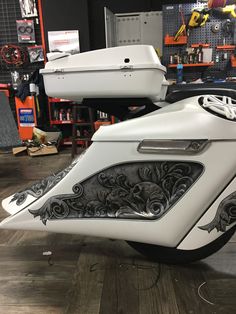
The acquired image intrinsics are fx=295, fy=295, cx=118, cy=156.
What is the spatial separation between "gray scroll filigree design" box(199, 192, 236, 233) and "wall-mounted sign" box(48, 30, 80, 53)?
349 centimetres

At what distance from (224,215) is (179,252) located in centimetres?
27

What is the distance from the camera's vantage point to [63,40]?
3.87 m

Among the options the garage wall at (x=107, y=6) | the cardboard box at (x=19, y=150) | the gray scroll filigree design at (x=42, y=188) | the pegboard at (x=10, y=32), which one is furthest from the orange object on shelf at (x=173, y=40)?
the gray scroll filigree design at (x=42, y=188)

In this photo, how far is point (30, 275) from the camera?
1.16 metres

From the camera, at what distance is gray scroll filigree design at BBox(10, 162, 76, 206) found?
1.11 metres

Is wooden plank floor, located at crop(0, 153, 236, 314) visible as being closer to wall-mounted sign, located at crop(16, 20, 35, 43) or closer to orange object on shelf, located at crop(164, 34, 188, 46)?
orange object on shelf, located at crop(164, 34, 188, 46)

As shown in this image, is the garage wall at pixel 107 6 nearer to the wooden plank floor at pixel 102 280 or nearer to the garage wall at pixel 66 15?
the garage wall at pixel 66 15

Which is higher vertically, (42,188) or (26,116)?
(42,188)

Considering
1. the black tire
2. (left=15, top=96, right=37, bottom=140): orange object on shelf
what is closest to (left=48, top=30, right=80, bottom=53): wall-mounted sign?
(left=15, top=96, right=37, bottom=140): orange object on shelf

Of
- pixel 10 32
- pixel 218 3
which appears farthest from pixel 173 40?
pixel 10 32

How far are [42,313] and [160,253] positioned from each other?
48 cm

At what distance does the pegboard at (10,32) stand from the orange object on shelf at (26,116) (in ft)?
1.81

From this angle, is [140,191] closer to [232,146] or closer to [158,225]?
[158,225]

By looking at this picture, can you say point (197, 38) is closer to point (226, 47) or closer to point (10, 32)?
point (226, 47)
